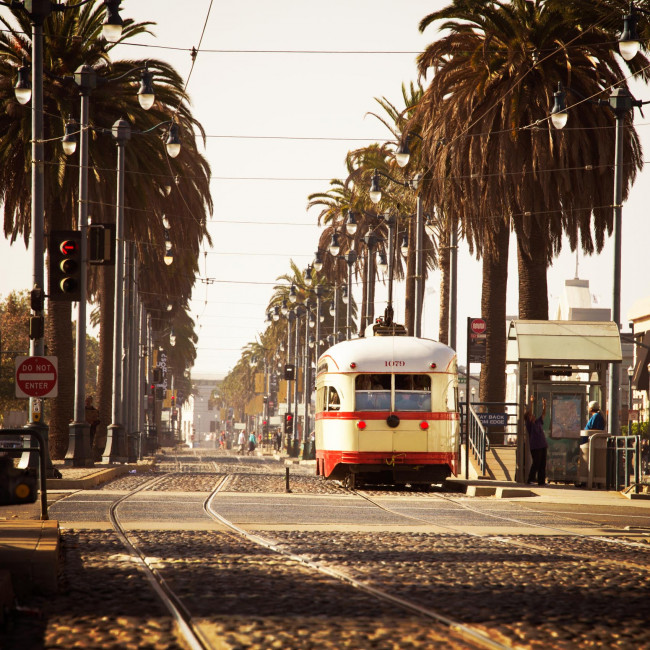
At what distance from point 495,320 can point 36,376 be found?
14918 millimetres

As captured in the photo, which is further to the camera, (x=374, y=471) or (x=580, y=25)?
(x=580, y=25)

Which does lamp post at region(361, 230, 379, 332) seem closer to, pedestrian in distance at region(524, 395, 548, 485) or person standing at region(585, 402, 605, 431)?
pedestrian in distance at region(524, 395, 548, 485)

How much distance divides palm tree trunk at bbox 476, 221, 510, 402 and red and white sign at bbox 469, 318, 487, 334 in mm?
3564

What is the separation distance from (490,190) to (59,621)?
23724mm

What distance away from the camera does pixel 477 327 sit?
93.4ft

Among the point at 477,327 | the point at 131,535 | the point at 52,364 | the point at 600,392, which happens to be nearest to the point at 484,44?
the point at 477,327

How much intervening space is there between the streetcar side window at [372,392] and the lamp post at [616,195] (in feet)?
16.4

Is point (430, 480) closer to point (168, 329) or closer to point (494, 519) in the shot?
point (494, 519)

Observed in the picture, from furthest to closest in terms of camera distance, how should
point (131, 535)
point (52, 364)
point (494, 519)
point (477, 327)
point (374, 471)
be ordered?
1. point (477, 327)
2. point (374, 471)
3. point (52, 364)
4. point (494, 519)
5. point (131, 535)

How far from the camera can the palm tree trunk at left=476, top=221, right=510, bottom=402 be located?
32281 millimetres

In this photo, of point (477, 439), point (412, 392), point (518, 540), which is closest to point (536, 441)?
point (412, 392)

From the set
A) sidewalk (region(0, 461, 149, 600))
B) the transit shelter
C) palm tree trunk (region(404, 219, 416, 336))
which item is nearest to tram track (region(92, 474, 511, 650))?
sidewalk (region(0, 461, 149, 600))

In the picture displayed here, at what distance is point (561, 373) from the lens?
Result: 2558 centimetres

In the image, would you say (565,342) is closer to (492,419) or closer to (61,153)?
(492,419)
